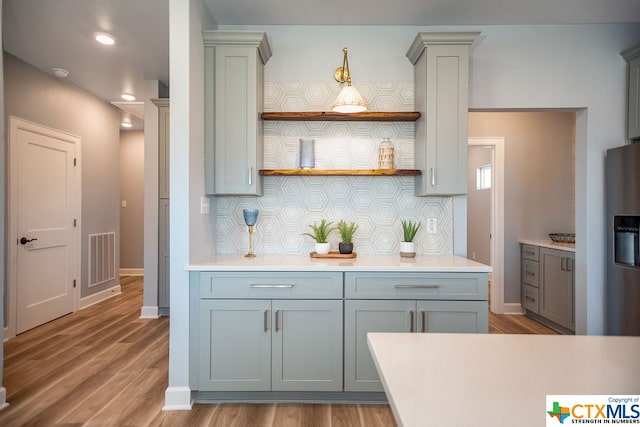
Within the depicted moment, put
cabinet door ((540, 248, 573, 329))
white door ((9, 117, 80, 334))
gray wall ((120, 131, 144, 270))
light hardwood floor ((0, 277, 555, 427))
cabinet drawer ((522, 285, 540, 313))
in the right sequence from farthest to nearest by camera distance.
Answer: gray wall ((120, 131, 144, 270)) < cabinet drawer ((522, 285, 540, 313)) < white door ((9, 117, 80, 334)) < cabinet door ((540, 248, 573, 329)) < light hardwood floor ((0, 277, 555, 427))

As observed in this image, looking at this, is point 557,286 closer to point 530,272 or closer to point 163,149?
point 530,272

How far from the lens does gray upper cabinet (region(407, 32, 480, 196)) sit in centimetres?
268

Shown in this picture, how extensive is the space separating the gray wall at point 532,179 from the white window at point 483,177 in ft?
5.87

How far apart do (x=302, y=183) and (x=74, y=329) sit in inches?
115

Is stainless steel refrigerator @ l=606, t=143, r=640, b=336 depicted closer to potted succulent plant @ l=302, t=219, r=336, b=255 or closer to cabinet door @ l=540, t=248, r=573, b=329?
cabinet door @ l=540, t=248, r=573, b=329

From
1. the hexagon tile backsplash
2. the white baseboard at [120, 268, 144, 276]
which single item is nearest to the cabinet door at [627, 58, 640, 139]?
the hexagon tile backsplash

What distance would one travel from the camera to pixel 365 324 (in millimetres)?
2373

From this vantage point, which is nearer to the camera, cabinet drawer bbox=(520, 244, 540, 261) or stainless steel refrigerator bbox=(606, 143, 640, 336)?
stainless steel refrigerator bbox=(606, 143, 640, 336)

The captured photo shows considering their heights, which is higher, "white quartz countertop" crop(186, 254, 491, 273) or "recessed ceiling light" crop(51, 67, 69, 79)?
"recessed ceiling light" crop(51, 67, 69, 79)

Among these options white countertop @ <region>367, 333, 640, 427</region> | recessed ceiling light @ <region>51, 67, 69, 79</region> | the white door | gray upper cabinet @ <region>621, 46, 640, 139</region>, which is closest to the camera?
white countertop @ <region>367, 333, 640, 427</region>

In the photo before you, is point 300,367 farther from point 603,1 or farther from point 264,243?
point 603,1

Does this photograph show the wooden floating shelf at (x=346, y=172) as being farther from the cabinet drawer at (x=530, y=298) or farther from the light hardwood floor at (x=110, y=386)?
the cabinet drawer at (x=530, y=298)

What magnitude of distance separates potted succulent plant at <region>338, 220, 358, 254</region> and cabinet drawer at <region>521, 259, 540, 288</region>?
2.42 meters

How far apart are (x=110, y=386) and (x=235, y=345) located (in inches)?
41.9
